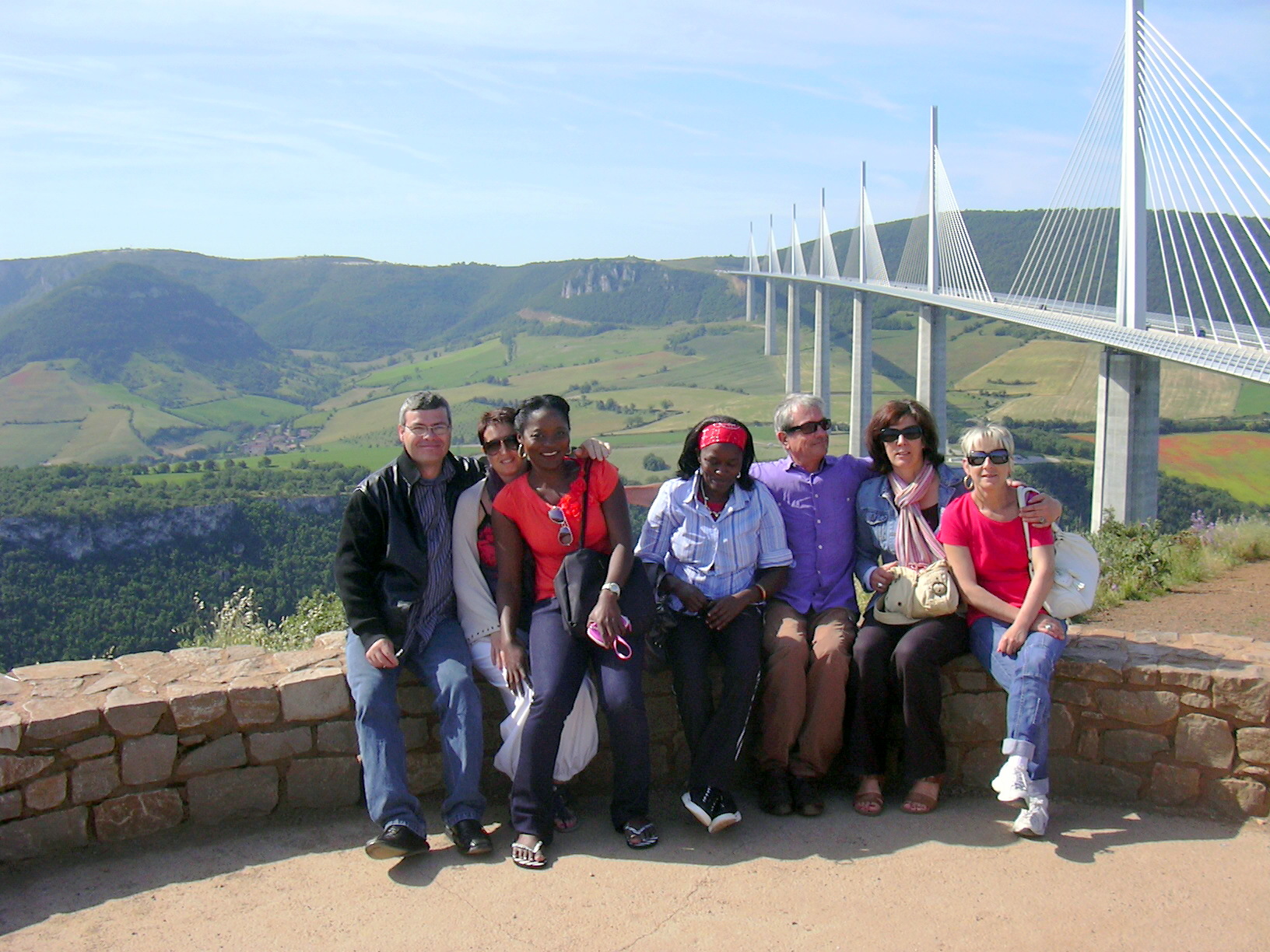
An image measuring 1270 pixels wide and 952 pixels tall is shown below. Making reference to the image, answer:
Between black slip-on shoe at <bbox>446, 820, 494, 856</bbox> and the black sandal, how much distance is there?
14.8 inches

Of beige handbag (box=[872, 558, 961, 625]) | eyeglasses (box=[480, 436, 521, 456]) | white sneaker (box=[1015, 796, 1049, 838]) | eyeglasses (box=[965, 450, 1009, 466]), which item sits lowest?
white sneaker (box=[1015, 796, 1049, 838])

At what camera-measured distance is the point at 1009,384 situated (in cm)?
4844

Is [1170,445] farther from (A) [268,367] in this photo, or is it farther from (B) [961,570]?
(A) [268,367]

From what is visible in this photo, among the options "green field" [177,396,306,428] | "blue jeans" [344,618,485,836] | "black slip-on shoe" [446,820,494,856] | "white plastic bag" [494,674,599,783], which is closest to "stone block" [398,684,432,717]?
"blue jeans" [344,618,485,836]

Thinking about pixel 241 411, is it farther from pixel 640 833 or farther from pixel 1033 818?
pixel 1033 818

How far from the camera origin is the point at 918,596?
299 cm

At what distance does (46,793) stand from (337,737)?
29.8 inches

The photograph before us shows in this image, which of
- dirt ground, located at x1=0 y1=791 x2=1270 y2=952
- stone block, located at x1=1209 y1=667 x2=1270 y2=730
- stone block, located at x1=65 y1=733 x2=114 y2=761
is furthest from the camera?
stone block, located at x1=1209 y1=667 x2=1270 y2=730

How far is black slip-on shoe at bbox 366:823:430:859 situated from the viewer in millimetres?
2645

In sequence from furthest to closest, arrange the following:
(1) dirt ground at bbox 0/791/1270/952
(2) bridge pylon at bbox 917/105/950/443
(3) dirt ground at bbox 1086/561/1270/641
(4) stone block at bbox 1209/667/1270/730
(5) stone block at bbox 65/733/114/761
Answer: (2) bridge pylon at bbox 917/105/950/443, (3) dirt ground at bbox 1086/561/1270/641, (4) stone block at bbox 1209/667/1270/730, (5) stone block at bbox 65/733/114/761, (1) dirt ground at bbox 0/791/1270/952

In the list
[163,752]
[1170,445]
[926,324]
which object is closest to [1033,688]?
[163,752]

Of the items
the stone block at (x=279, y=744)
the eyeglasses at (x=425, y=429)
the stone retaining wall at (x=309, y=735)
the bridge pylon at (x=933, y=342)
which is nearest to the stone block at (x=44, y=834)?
the stone retaining wall at (x=309, y=735)

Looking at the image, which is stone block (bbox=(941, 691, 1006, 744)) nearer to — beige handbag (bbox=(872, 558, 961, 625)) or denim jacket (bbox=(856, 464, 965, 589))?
beige handbag (bbox=(872, 558, 961, 625))

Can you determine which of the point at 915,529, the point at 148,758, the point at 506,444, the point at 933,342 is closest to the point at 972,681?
the point at 915,529
